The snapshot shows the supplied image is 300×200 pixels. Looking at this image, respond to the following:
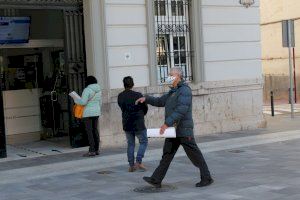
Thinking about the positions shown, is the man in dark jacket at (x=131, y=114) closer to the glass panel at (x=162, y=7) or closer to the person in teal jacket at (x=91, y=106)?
the person in teal jacket at (x=91, y=106)

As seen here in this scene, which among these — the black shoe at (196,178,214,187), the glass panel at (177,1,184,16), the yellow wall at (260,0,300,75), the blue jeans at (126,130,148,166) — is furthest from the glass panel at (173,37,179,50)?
the yellow wall at (260,0,300,75)

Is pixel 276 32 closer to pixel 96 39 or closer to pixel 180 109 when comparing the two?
pixel 96 39

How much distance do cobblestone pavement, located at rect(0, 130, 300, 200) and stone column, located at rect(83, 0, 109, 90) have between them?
74.5 inches

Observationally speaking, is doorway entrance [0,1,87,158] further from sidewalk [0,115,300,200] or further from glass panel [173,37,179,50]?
sidewalk [0,115,300,200]

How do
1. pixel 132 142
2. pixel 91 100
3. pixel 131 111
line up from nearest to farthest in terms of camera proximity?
pixel 131 111
pixel 132 142
pixel 91 100

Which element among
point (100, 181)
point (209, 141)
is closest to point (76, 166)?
point (100, 181)

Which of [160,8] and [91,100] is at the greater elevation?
[160,8]

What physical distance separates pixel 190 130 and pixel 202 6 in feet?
20.6

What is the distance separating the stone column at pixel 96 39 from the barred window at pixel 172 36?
154cm

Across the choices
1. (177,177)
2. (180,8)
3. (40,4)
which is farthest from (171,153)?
(180,8)

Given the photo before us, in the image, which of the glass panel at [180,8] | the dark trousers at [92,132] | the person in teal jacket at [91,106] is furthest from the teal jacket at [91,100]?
the glass panel at [180,8]

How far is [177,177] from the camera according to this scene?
28.3ft

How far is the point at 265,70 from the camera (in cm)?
2716

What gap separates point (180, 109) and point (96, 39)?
4.76 metres
